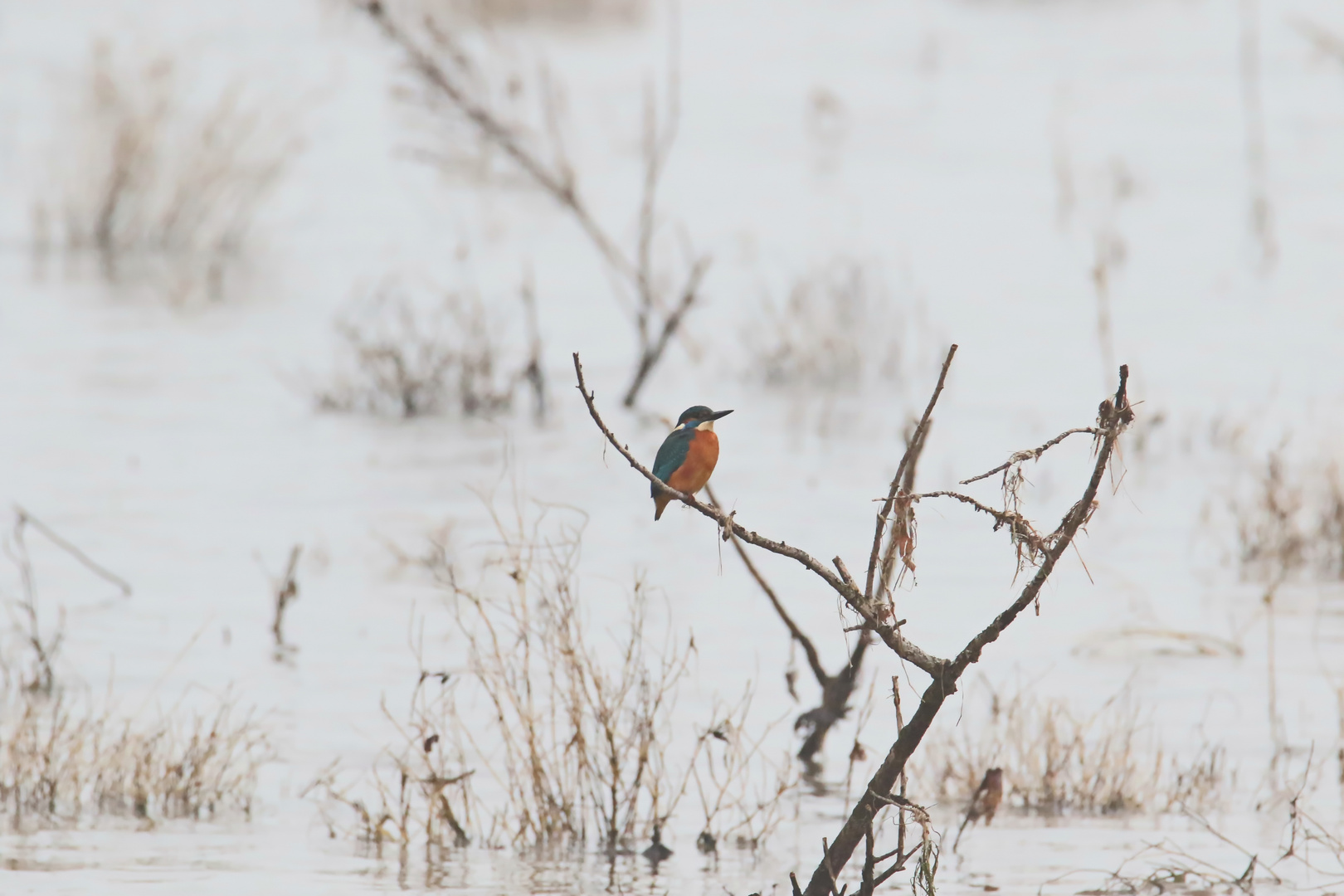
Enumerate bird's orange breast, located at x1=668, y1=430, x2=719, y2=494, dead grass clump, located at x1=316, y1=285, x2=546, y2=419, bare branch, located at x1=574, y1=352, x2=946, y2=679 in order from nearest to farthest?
bare branch, located at x1=574, y1=352, x2=946, y2=679 → bird's orange breast, located at x1=668, y1=430, x2=719, y2=494 → dead grass clump, located at x1=316, y1=285, x2=546, y2=419

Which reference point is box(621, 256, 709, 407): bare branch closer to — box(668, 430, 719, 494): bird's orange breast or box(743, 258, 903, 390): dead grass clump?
box(743, 258, 903, 390): dead grass clump

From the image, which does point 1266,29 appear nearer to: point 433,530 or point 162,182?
point 162,182

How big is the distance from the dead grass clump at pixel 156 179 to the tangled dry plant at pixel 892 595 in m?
14.6

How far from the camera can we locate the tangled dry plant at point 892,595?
304 centimetres

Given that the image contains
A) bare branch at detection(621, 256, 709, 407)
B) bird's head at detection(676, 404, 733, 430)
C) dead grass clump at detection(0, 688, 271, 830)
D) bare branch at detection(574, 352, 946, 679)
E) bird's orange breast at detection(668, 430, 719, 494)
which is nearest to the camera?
bare branch at detection(574, 352, 946, 679)

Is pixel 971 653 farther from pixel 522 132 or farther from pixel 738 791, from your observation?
pixel 522 132

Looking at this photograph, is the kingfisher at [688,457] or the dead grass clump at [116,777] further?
the dead grass clump at [116,777]

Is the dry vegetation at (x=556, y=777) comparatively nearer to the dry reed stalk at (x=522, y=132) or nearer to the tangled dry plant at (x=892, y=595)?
the tangled dry plant at (x=892, y=595)

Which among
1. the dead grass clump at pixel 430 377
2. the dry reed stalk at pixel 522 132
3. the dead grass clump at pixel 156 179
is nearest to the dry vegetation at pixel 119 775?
the dry reed stalk at pixel 522 132

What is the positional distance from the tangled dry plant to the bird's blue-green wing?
0.33 m

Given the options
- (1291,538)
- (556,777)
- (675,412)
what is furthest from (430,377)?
(556,777)

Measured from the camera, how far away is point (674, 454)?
3787 millimetres

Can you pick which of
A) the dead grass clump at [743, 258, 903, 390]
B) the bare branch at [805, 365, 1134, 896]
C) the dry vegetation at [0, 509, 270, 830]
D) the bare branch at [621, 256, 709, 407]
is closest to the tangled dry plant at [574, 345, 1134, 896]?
the bare branch at [805, 365, 1134, 896]

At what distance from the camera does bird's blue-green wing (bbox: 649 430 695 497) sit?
375cm
